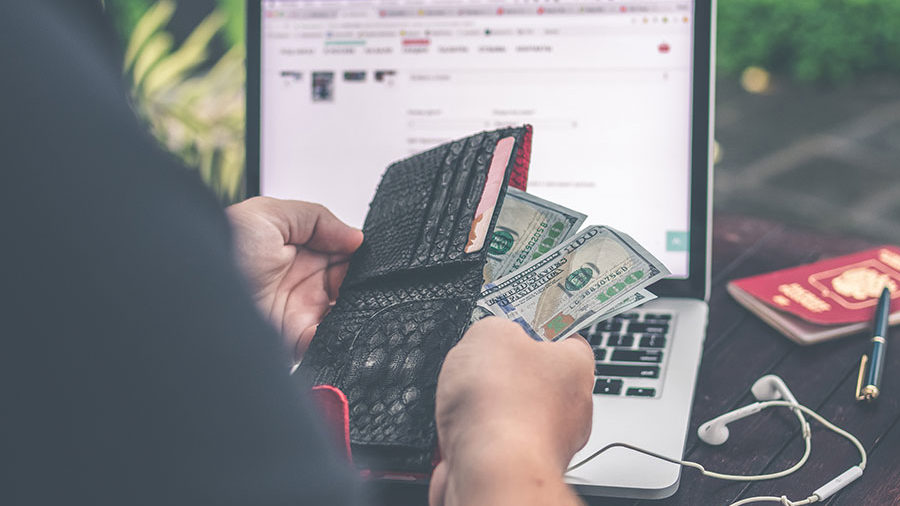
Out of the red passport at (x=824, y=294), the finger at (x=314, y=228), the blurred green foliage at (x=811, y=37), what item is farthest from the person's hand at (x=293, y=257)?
the blurred green foliage at (x=811, y=37)

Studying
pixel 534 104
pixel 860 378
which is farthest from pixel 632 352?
pixel 534 104

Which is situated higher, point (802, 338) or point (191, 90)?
point (191, 90)

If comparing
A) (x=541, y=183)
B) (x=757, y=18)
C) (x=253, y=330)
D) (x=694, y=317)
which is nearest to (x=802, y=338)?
(x=694, y=317)

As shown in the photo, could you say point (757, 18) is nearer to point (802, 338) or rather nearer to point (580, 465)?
point (802, 338)

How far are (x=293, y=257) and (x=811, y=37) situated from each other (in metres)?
3.56

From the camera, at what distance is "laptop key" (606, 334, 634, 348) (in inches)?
38.6

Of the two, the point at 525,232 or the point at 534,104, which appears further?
the point at 534,104

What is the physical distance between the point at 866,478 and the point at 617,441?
231mm

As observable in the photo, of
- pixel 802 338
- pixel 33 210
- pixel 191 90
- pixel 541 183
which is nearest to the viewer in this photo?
pixel 33 210

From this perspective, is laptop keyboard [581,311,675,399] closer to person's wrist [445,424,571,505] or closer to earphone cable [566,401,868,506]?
earphone cable [566,401,868,506]

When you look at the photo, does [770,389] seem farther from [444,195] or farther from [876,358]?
[444,195]

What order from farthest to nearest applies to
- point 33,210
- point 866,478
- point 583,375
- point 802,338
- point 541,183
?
point 541,183 → point 802,338 → point 866,478 → point 583,375 → point 33,210

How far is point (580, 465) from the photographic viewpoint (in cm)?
79

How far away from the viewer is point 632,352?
3.16 ft
